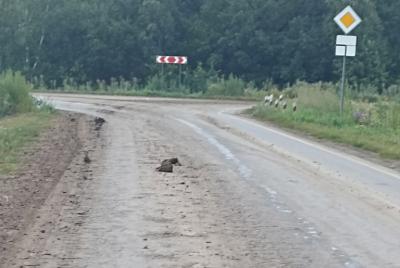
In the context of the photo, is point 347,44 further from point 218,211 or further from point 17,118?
point 218,211

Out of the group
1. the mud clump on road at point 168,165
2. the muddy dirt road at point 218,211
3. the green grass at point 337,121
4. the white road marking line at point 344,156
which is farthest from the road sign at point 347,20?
the mud clump on road at point 168,165

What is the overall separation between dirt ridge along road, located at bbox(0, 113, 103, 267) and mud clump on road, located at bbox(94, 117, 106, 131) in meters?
0.75

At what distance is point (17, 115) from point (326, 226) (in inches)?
805

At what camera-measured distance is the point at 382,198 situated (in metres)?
12.6

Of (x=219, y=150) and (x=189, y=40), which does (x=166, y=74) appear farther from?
(x=219, y=150)

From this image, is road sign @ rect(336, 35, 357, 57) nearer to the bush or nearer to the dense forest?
the bush

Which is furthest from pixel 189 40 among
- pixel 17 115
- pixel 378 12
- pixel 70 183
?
pixel 70 183

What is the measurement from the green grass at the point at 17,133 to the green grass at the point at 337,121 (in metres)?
8.21

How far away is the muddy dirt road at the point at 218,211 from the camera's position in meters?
8.51

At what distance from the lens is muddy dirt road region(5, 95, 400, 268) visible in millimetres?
8508

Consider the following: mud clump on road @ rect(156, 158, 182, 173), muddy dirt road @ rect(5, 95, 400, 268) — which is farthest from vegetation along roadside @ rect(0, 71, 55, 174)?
mud clump on road @ rect(156, 158, 182, 173)

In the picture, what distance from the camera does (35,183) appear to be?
43.4 ft

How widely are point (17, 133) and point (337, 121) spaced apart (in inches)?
445

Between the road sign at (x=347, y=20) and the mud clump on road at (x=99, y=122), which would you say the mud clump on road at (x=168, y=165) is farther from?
the road sign at (x=347, y=20)
